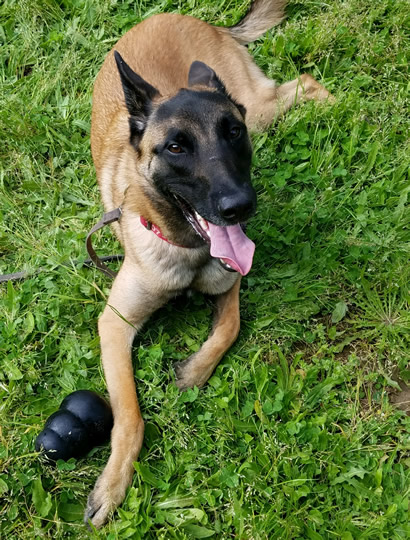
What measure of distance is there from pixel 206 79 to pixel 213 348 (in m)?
1.69

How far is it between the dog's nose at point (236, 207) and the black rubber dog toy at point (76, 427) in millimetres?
1282

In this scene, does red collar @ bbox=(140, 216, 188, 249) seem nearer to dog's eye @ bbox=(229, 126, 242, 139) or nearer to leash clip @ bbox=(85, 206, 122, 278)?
leash clip @ bbox=(85, 206, 122, 278)

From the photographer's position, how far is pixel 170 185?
2.98 m

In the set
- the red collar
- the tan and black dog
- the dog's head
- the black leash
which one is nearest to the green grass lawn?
the black leash

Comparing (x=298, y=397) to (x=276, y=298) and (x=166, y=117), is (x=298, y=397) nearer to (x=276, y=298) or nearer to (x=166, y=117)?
(x=276, y=298)

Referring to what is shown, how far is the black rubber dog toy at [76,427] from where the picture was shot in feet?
9.25

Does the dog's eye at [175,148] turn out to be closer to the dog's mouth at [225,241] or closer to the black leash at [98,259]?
the dog's mouth at [225,241]

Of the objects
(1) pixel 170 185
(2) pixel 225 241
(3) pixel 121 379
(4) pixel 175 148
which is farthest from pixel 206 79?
(3) pixel 121 379

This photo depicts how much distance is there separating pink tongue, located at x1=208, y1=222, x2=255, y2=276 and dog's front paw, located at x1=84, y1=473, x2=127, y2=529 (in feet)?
4.30

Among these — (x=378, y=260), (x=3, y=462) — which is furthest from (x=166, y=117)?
(x=3, y=462)

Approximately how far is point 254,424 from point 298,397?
1.11 ft

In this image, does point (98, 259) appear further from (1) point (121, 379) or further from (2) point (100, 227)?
(1) point (121, 379)

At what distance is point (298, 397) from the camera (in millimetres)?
3164

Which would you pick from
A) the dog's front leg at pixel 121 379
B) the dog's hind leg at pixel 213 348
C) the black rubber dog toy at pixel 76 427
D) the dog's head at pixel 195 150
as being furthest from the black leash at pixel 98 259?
the black rubber dog toy at pixel 76 427
